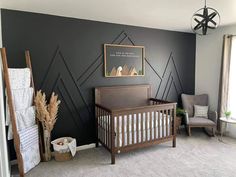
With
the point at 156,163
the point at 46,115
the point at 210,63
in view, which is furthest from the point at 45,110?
the point at 210,63

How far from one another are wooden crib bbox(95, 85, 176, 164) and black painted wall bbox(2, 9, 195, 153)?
199 mm

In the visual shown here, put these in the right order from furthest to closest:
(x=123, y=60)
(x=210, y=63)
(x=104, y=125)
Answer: (x=210, y=63)
(x=123, y=60)
(x=104, y=125)

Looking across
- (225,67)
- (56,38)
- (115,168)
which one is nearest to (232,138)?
(225,67)

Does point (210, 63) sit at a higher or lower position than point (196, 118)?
higher

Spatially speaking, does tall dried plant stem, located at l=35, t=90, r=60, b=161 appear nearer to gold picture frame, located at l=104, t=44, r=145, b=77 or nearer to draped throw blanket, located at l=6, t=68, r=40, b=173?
draped throw blanket, located at l=6, t=68, r=40, b=173

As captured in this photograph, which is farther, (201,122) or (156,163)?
(201,122)

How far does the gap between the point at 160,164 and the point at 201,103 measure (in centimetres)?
224

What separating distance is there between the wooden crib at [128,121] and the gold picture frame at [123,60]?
0.99 ft

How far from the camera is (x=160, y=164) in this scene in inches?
114

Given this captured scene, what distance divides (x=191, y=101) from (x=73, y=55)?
116 inches

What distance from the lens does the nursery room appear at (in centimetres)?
264

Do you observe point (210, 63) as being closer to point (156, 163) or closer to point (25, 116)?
point (156, 163)

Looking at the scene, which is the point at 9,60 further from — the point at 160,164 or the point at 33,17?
the point at 160,164

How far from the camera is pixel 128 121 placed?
3.05 m
